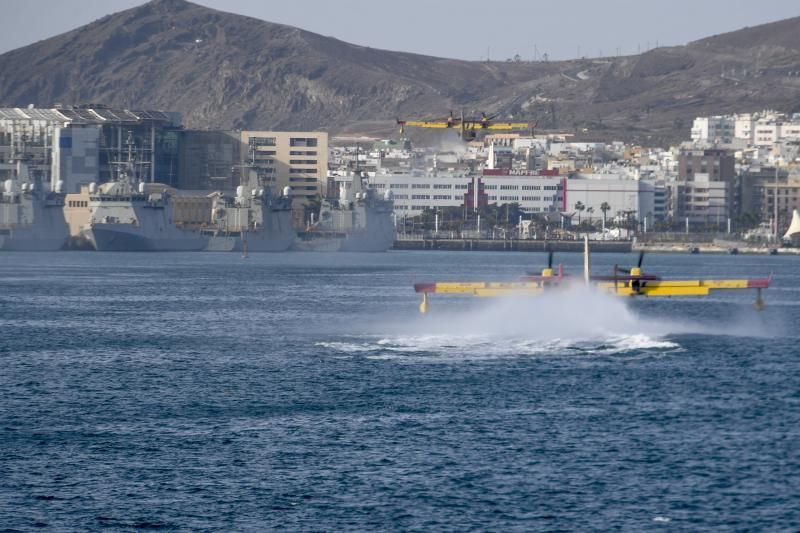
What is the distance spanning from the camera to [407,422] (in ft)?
182

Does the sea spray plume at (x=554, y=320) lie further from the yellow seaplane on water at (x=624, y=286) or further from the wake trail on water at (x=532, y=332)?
the yellow seaplane on water at (x=624, y=286)

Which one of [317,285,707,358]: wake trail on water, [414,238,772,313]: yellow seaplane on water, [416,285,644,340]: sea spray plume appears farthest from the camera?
[416,285,644,340]: sea spray plume

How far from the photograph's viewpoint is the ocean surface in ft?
141

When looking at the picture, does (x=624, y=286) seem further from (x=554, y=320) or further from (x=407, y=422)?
(x=407, y=422)

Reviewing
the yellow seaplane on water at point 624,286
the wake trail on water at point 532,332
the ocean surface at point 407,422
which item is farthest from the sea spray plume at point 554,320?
the yellow seaplane on water at point 624,286

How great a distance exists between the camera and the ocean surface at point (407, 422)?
42.8 meters

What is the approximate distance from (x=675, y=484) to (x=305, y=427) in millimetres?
14266

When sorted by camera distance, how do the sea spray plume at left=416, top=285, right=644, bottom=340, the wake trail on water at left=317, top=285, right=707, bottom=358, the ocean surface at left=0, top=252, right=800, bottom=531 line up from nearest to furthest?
the ocean surface at left=0, top=252, right=800, bottom=531 < the wake trail on water at left=317, top=285, right=707, bottom=358 < the sea spray plume at left=416, top=285, right=644, bottom=340

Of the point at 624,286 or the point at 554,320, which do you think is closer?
the point at 624,286

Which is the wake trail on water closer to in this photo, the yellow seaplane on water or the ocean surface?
the ocean surface

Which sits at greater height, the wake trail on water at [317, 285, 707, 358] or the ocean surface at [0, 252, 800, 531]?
the wake trail on water at [317, 285, 707, 358]

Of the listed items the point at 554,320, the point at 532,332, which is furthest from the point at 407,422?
the point at 554,320

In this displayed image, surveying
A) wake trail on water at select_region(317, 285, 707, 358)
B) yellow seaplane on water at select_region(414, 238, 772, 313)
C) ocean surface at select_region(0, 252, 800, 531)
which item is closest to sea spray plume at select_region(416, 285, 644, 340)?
wake trail on water at select_region(317, 285, 707, 358)

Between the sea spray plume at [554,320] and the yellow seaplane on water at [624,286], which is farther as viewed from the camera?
the sea spray plume at [554,320]
